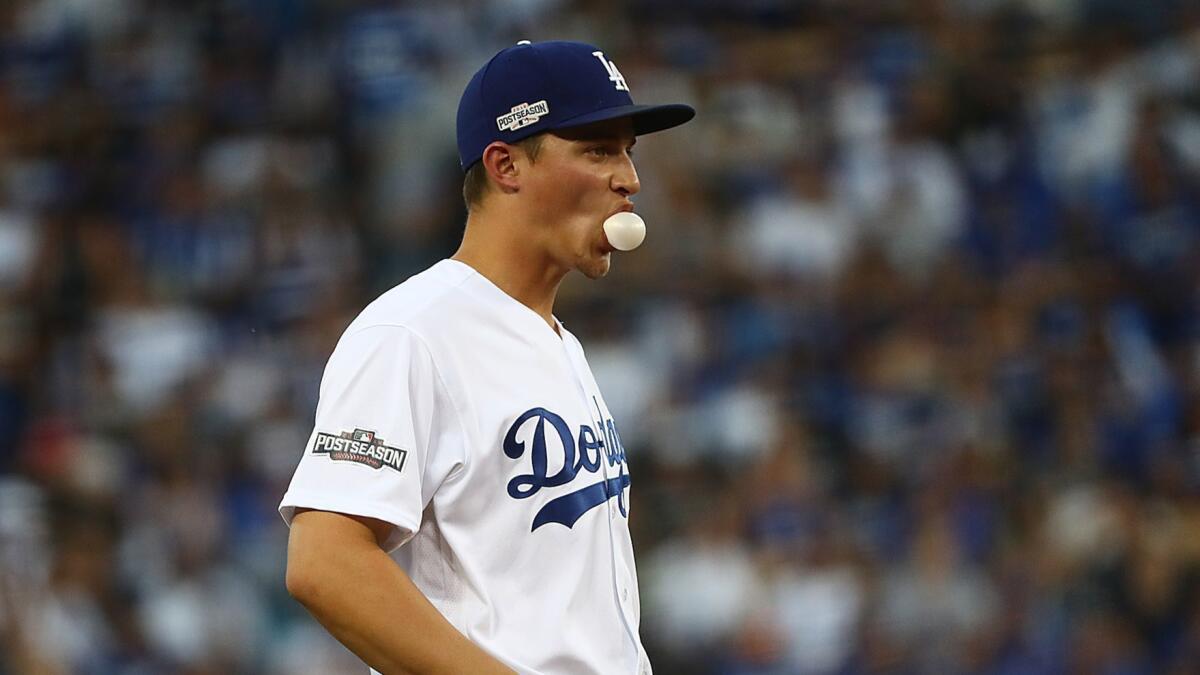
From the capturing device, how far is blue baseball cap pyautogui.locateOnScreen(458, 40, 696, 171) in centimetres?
281

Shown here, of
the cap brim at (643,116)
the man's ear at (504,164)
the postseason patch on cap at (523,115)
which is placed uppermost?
the postseason patch on cap at (523,115)

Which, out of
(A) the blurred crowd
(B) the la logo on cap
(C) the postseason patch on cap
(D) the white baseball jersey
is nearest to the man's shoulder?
(D) the white baseball jersey

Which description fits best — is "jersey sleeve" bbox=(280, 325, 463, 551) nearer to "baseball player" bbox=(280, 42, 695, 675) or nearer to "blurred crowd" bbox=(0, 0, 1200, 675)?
"baseball player" bbox=(280, 42, 695, 675)

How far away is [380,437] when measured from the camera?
246cm

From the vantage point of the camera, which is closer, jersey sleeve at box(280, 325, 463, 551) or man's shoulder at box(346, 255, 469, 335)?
jersey sleeve at box(280, 325, 463, 551)

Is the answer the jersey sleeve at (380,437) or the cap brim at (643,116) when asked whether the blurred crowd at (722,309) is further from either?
the jersey sleeve at (380,437)

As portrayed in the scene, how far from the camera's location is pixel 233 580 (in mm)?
6422

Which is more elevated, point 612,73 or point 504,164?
point 612,73

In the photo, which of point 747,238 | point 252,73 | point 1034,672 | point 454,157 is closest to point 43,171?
point 252,73

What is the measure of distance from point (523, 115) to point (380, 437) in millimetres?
655

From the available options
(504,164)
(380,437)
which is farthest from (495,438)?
(504,164)

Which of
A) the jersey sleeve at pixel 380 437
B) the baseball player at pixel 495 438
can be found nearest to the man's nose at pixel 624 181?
the baseball player at pixel 495 438

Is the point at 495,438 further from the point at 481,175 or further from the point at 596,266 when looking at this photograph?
the point at 481,175

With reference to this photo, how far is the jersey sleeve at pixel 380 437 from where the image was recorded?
7.95ft
